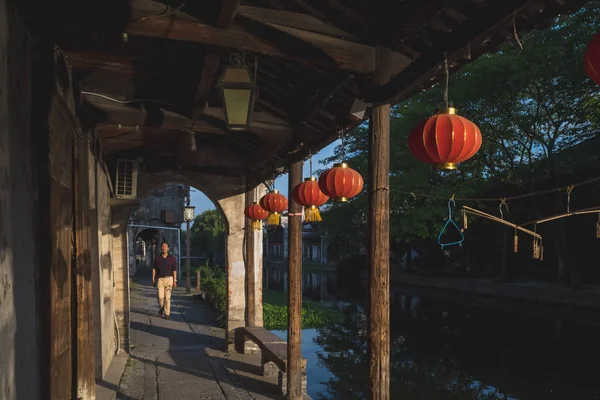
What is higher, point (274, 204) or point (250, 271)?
point (274, 204)

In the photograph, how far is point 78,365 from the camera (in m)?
4.69

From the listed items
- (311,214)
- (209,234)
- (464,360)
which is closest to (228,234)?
(311,214)

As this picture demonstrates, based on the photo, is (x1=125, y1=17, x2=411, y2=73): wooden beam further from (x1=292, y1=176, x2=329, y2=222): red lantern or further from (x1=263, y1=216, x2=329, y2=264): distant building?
(x1=263, y1=216, x2=329, y2=264): distant building

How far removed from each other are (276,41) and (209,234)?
44986mm

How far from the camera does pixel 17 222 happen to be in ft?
9.21

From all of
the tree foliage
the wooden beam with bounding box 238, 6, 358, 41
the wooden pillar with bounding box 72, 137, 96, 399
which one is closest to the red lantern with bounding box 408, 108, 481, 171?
the wooden beam with bounding box 238, 6, 358, 41

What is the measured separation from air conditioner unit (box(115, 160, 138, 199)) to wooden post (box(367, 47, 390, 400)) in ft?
19.5

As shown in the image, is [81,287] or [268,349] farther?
[268,349]

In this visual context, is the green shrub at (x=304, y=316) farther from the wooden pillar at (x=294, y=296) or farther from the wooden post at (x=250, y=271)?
the wooden pillar at (x=294, y=296)

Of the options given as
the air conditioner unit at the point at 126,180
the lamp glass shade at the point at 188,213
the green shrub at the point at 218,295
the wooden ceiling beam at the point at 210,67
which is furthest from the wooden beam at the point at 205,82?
the lamp glass shade at the point at 188,213

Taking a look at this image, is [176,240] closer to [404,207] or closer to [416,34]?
[404,207]

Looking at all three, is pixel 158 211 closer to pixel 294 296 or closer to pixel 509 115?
pixel 509 115

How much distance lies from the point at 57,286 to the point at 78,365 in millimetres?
1288

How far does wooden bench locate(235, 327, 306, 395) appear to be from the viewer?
6.75m
